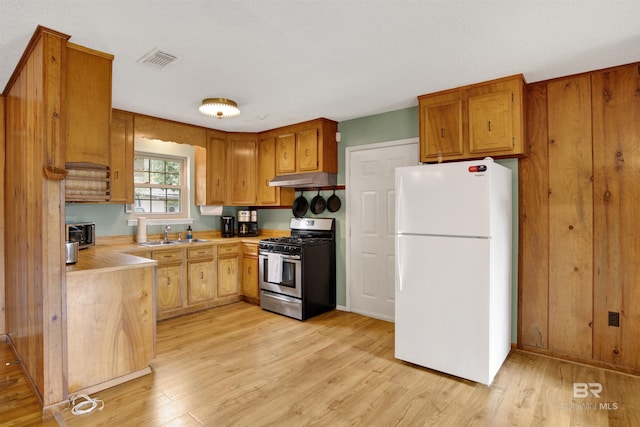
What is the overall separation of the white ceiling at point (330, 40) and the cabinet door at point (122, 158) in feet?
2.11

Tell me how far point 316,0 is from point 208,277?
11.6ft

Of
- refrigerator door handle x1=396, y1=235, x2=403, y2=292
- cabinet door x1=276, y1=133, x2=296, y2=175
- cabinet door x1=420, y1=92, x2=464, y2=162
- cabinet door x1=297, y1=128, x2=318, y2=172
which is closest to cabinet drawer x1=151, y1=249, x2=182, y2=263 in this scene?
cabinet door x1=276, y1=133, x2=296, y2=175

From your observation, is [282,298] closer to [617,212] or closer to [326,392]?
[326,392]

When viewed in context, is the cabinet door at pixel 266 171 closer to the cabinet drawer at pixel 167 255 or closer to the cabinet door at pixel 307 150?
the cabinet door at pixel 307 150

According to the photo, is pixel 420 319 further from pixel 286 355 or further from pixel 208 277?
pixel 208 277

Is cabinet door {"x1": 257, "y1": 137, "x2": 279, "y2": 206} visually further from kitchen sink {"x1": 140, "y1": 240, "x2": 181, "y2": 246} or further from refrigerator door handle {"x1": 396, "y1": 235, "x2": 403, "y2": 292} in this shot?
refrigerator door handle {"x1": 396, "y1": 235, "x2": 403, "y2": 292}

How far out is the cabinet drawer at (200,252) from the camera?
4191mm

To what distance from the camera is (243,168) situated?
4977 millimetres

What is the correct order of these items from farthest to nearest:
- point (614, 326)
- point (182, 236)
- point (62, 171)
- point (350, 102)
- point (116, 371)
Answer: point (182, 236) < point (350, 102) < point (614, 326) < point (116, 371) < point (62, 171)

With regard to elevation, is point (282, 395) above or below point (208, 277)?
below

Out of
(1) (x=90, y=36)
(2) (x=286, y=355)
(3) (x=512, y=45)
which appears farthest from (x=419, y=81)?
(2) (x=286, y=355)

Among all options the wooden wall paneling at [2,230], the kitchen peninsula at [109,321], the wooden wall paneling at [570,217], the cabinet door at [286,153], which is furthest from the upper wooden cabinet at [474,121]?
the wooden wall paneling at [2,230]

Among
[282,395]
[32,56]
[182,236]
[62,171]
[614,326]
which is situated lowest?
[282,395]

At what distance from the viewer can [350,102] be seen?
3549mm
